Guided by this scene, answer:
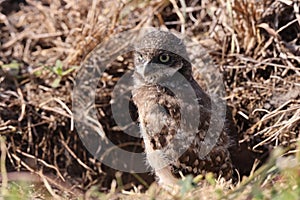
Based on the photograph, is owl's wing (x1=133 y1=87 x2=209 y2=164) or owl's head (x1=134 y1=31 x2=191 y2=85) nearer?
owl's wing (x1=133 y1=87 x2=209 y2=164)

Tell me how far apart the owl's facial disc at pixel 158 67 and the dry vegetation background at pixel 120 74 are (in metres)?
0.78

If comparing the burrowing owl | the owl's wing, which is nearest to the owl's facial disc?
the burrowing owl

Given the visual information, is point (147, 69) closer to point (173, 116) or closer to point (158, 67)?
point (158, 67)

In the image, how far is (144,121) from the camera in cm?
370

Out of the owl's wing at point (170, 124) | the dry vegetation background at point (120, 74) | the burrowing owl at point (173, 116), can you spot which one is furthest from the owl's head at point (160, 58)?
the dry vegetation background at point (120, 74)

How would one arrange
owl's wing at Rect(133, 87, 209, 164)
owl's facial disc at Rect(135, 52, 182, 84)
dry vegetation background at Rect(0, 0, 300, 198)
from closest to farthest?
1. owl's wing at Rect(133, 87, 209, 164)
2. owl's facial disc at Rect(135, 52, 182, 84)
3. dry vegetation background at Rect(0, 0, 300, 198)

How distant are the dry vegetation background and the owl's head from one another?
2.35 ft

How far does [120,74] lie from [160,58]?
44.2 inches

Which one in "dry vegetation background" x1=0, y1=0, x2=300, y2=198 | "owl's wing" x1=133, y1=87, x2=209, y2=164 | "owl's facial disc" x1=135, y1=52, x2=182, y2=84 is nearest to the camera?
"owl's wing" x1=133, y1=87, x2=209, y2=164

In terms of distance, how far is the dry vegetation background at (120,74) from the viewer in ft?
14.3

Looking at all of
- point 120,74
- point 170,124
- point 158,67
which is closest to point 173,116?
point 170,124

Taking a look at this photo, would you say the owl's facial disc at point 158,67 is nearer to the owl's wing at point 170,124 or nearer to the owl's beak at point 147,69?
the owl's beak at point 147,69

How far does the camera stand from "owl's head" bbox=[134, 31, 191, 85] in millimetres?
3729

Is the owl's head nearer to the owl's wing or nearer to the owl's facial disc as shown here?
the owl's facial disc
